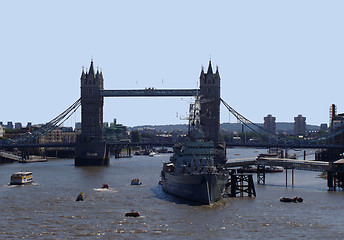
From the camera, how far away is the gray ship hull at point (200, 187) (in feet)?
216

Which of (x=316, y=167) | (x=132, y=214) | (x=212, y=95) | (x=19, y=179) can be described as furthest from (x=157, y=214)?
(x=212, y=95)

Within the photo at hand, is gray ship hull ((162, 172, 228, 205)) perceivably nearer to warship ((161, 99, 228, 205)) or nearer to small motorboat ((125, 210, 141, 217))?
warship ((161, 99, 228, 205))

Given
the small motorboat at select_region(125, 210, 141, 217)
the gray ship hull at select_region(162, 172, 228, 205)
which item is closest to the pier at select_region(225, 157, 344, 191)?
the gray ship hull at select_region(162, 172, 228, 205)

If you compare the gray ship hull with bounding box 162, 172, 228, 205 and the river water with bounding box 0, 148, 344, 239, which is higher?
the gray ship hull with bounding box 162, 172, 228, 205

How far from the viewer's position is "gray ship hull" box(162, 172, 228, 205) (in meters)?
65.9

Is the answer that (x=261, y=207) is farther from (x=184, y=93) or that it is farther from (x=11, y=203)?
(x=184, y=93)

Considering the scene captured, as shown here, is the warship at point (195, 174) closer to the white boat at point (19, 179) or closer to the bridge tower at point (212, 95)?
the white boat at point (19, 179)

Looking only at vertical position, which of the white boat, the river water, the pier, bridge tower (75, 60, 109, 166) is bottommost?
the river water

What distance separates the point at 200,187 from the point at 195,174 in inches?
60.4

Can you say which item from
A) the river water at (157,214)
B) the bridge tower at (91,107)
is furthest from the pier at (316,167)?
the bridge tower at (91,107)

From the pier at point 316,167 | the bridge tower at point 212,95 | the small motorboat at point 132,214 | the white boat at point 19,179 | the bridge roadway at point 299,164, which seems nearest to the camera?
the small motorboat at point 132,214

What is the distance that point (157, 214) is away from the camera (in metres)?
61.7

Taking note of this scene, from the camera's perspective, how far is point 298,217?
60.4 metres

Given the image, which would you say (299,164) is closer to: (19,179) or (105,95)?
(19,179)
